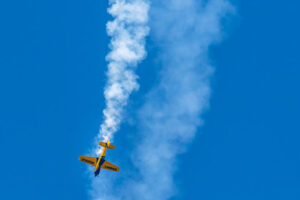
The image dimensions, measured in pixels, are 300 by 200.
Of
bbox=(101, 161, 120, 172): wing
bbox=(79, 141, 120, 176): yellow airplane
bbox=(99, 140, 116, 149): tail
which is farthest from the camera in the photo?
bbox=(101, 161, 120, 172): wing

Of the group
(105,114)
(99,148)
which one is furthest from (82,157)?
(105,114)

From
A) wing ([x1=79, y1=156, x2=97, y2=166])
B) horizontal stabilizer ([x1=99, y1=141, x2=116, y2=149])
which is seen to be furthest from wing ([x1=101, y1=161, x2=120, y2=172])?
horizontal stabilizer ([x1=99, y1=141, x2=116, y2=149])

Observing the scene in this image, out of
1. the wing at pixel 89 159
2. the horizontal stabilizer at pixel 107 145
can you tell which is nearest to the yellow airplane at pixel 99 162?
the wing at pixel 89 159

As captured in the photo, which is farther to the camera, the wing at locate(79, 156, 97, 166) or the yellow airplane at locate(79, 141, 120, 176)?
the wing at locate(79, 156, 97, 166)

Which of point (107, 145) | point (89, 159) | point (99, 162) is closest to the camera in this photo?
point (107, 145)

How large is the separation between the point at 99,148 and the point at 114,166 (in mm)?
4350

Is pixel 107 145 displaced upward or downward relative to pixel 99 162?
downward

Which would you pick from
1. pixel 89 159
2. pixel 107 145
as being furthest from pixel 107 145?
pixel 89 159

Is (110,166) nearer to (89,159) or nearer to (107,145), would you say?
(89,159)

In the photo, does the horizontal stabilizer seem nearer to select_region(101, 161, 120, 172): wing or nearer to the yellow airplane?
the yellow airplane

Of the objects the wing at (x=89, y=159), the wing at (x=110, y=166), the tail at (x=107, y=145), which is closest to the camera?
the tail at (x=107, y=145)

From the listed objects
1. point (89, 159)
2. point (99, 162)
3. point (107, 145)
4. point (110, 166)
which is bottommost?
point (107, 145)

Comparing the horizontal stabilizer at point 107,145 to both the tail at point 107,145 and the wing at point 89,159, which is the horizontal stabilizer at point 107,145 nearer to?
the tail at point 107,145

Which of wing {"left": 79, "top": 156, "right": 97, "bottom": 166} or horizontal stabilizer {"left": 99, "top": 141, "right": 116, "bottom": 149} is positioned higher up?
wing {"left": 79, "top": 156, "right": 97, "bottom": 166}
